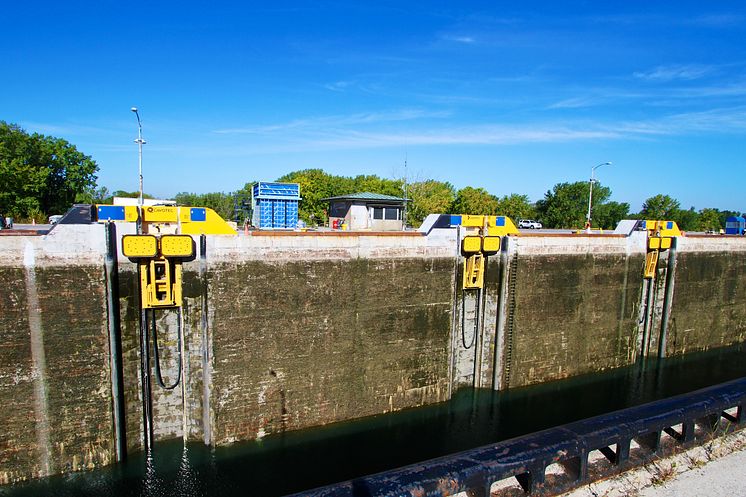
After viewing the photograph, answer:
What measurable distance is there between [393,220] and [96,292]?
75.5 feet

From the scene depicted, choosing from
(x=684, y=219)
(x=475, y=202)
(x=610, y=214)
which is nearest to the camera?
(x=475, y=202)

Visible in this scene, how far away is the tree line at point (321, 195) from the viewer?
4359cm

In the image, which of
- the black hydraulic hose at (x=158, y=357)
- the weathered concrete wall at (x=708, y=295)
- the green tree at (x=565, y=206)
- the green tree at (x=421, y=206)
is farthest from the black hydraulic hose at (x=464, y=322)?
the green tree at (x=565, y=206)

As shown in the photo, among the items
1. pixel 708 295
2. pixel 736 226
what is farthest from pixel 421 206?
pixel 708 295

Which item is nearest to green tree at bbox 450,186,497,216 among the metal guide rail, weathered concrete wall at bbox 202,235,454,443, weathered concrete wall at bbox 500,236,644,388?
weathered concrete wall at bbox 500,236,644,388

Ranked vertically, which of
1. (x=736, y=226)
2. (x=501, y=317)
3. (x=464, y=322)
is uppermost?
(x=736, y=226)

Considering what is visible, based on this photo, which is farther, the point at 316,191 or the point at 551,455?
the point at 316,191

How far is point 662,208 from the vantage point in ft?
222

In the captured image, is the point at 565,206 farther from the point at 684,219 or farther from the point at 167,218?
the point at 167,218

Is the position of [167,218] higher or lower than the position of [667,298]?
higher

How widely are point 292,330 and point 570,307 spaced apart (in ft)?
46.4

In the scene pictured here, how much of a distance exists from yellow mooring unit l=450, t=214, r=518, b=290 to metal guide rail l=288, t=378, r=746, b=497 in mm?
13154

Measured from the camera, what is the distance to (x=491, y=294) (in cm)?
2134

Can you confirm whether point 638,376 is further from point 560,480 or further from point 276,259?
point 560,480
